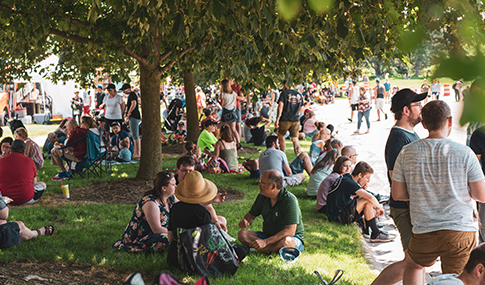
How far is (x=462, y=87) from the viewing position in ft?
3.13

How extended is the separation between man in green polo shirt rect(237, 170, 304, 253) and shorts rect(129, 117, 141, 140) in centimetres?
785

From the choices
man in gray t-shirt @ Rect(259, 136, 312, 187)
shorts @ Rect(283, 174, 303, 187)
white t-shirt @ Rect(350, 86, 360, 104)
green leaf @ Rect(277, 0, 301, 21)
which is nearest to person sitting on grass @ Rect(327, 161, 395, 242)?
man in gray t-shirt @ Rect(259, 136, 312, 187)

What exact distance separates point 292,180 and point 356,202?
281 cm

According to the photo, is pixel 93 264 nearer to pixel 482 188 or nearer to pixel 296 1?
pixel 482 188

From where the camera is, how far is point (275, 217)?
207 inches

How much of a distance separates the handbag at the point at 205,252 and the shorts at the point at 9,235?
2191 mm

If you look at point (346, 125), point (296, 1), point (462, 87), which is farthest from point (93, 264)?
point (346, 125)

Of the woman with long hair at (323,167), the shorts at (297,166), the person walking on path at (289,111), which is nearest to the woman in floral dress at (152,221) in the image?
the woman with long hair at (323,167)

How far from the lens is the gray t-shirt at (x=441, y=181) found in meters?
3.19

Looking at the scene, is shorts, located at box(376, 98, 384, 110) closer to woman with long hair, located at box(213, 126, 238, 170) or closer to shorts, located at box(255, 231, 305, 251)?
woman with long hair, located at box(213, 126, 238, 170)

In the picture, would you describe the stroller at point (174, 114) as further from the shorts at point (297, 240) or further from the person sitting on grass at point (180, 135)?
the shorts at point (297, 240)

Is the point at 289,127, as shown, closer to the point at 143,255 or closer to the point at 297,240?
the point at 297,240

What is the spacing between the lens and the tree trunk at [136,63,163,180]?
866 cm

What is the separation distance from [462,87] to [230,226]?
220 inches
